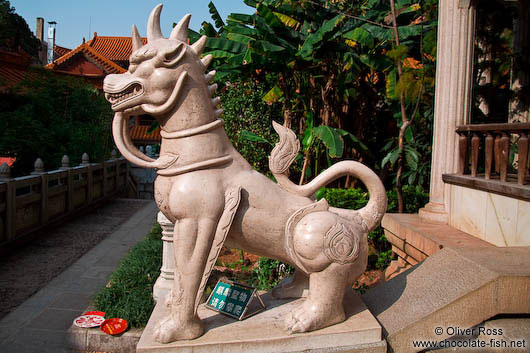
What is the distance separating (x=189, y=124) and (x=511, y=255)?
2.47 m

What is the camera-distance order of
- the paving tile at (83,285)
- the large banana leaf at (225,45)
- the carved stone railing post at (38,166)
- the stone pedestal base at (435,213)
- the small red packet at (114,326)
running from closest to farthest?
the small red packet at (114,326), the stone pedestal base at (435,213), the paving tile at (83,285), the large banana leaf at (225,45), the carved stone railing post at (38,166)

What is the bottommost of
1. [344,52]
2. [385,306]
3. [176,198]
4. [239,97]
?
[385,306]

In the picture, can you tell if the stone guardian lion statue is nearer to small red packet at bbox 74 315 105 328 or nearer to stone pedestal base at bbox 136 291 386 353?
stone pedestal base at bbox 136 291 386 353

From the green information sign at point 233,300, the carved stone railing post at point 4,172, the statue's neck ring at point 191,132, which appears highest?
the statue's neck ring at point 191,132

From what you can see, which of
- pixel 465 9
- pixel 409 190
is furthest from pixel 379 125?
pixel 465 9

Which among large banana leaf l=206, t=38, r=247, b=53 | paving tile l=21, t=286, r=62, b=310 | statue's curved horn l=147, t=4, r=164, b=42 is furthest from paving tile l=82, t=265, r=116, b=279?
statue's curved horn l=147, t=4, r=164, b=42

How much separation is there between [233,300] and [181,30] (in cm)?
170

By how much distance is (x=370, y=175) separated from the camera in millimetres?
2580

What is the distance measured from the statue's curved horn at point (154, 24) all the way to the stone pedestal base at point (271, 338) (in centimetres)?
172

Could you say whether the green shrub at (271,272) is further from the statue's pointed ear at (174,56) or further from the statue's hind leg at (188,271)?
the statue's pointed ear at (174,56)

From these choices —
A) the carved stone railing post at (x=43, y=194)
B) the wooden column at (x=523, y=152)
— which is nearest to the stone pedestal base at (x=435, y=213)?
the wooden column at (x=523, y=152)

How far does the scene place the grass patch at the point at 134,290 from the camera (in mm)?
4324

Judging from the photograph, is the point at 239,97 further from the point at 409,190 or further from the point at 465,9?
the point at 465,9

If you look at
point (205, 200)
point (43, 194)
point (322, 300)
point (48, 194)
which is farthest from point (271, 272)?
point (48, 194)
